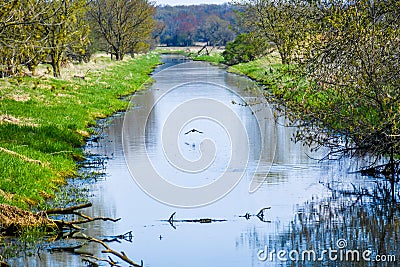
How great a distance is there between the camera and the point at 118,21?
57.6 m

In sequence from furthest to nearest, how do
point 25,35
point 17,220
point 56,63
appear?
point 56,63
point 25,35
point 17,220

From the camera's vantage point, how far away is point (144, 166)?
15.2 m

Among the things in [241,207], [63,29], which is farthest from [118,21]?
[241,207]

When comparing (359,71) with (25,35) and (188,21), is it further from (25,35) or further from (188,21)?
(188,21)

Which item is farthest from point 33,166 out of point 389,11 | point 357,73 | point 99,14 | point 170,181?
point 99,14

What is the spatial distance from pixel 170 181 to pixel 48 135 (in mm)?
4265

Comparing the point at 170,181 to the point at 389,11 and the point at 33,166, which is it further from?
the point at 389,11

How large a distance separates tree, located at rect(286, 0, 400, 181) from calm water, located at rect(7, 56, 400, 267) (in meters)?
1.05

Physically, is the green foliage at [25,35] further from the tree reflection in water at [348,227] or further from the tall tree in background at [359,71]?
the tree reflection in water at [348,227]

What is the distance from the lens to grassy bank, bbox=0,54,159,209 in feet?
39.6

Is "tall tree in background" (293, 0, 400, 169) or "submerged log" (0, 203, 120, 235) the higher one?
"tall tree in background" (293, 0, 400, 169)

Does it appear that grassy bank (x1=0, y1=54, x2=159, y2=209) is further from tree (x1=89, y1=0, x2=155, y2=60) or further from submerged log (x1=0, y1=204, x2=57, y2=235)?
tree (x1=89, y1=0, x2=155, y2=60)

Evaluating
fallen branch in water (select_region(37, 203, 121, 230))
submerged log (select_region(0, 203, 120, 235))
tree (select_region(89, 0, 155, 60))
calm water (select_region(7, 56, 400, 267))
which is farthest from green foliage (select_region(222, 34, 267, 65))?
submerged log (select_region(0, 203, 120, 235))

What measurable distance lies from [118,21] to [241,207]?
47.5 m
